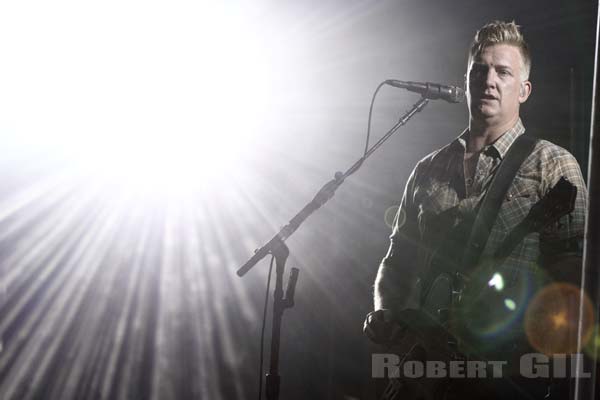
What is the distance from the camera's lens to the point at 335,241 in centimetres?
350

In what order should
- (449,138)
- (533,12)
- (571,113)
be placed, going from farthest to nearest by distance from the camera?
1. (449,138)
2. (533,12)
3. (571,113)

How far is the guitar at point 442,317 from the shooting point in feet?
5.92

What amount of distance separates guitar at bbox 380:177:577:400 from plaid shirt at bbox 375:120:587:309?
0.10ft

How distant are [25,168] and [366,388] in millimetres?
2395

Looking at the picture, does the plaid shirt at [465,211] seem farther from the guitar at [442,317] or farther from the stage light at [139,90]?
the stage light at [139,90]

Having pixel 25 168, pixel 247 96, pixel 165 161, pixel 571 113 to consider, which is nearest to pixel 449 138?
pixel 571 113

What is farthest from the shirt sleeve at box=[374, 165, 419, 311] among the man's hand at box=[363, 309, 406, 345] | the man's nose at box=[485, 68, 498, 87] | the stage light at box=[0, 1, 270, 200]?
the stage light at box=[0, 1, 270, 200]

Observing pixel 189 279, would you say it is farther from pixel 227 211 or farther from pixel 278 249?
pixel 278 249

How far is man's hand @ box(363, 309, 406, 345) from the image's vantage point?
198 centimetres

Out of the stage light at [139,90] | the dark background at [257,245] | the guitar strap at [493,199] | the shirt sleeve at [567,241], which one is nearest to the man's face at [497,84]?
the guitar strap at [493,199]

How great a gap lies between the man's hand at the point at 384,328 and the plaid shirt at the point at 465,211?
194mm

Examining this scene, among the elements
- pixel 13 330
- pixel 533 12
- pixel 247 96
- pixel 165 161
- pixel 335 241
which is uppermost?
pixel 533 12

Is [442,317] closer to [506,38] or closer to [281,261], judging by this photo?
[281,261]

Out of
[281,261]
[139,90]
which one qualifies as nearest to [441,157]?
[281,261]
